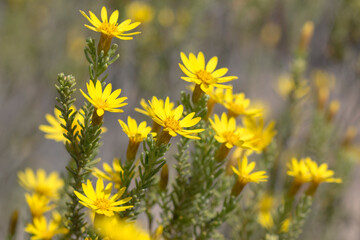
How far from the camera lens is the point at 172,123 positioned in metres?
1.26

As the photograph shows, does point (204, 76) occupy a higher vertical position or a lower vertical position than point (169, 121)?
higher

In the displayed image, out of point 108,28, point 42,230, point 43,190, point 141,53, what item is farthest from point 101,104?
point 141,53

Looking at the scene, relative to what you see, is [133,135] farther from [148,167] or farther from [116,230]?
[116,230]

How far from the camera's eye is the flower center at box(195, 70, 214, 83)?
137 cm

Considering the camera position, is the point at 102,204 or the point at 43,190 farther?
the point at 43,190

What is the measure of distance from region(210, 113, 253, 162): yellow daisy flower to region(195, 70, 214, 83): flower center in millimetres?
158

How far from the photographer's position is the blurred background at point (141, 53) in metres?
3.63

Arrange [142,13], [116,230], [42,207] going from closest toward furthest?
1. [116,230]
2. [42,207]
3. [142,13]

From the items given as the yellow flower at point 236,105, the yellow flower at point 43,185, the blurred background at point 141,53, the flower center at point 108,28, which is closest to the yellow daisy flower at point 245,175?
the yellow flower at point 236,105

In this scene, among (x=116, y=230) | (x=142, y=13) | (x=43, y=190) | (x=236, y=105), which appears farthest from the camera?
(x=142, y=13)

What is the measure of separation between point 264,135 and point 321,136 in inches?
48.0

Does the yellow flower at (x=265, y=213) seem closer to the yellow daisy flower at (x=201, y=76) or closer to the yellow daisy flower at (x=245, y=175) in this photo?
the yellow daisy flower at (x=245, y=175)

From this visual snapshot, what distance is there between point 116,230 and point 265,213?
156 cm

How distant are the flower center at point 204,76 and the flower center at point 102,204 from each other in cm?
54
